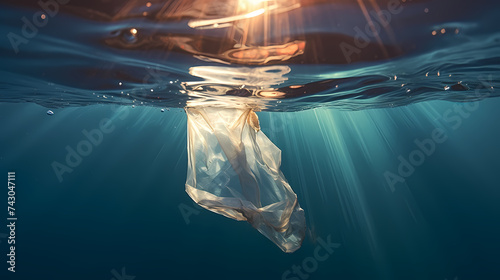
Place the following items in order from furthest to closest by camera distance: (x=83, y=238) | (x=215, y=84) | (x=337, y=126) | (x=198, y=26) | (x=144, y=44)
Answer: (x=337, y=126)
(x=83, y=238)
(x=215, y=84)
(x=144, y=44)
(x=198, y=26)

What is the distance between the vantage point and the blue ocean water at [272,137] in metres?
3.34

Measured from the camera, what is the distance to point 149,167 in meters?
32.5

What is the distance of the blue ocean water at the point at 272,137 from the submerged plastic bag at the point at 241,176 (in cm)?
89

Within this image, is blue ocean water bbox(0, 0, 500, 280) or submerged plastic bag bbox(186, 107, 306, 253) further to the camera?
submerged plastic bag bbox(186, 107, 306, 253)

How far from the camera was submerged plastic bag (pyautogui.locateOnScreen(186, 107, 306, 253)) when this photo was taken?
389 centimetres

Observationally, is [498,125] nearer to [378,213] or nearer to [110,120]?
→ [378,213]

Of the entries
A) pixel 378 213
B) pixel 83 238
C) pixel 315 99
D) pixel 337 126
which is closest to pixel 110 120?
pixel 83 238

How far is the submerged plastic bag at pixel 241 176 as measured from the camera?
3.89m

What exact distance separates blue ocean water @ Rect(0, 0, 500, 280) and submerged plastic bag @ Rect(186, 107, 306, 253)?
0.89 meters

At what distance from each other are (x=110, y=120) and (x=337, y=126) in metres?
18.5

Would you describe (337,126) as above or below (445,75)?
above

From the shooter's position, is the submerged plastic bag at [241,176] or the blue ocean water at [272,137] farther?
the submerged plastic bag at [241,176]

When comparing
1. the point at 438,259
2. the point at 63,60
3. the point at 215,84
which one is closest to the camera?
the point at 63,60

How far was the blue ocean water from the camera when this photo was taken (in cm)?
334
